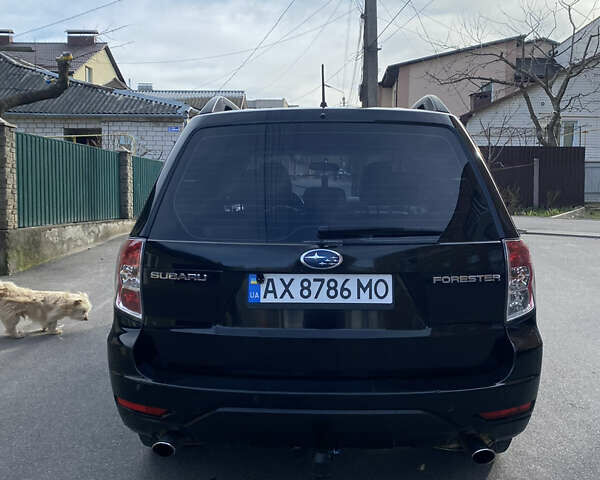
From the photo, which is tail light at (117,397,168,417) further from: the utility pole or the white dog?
the utility pole

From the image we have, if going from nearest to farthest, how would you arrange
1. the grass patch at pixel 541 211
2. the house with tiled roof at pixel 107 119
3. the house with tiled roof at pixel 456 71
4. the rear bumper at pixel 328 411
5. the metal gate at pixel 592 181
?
the rear bumper at pixel 328 411
the grass patch at pixel 541 211
the house with tiled roof at pixel 107 119
the metal gate at pixel 592 181
the house with tiled roof at pixel 456 71

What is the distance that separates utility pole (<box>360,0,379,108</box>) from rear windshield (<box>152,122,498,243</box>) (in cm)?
1640

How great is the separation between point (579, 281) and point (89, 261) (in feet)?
26.4

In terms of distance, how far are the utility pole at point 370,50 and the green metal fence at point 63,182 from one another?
740cm

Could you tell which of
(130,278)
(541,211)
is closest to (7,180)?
(130,278)

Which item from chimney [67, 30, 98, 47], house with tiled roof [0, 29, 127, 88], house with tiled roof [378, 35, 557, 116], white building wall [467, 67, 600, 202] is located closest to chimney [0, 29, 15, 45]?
house with tiled roof [0, 29, 127, 88]

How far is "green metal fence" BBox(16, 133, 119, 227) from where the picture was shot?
11.2 m

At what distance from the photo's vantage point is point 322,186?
2.89 meters

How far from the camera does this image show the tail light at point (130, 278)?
2.85 m

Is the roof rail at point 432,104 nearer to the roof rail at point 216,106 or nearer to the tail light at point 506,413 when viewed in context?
the roof rail at point 216,106

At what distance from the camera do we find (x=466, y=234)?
2.78 meters

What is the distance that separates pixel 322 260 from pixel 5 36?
49641mm

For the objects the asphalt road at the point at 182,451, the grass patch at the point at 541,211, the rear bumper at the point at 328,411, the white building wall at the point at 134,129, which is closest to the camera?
the rear bumper at the point at 328,411

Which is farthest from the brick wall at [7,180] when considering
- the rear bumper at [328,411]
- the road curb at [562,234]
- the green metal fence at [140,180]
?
the road curb at [562,234]
